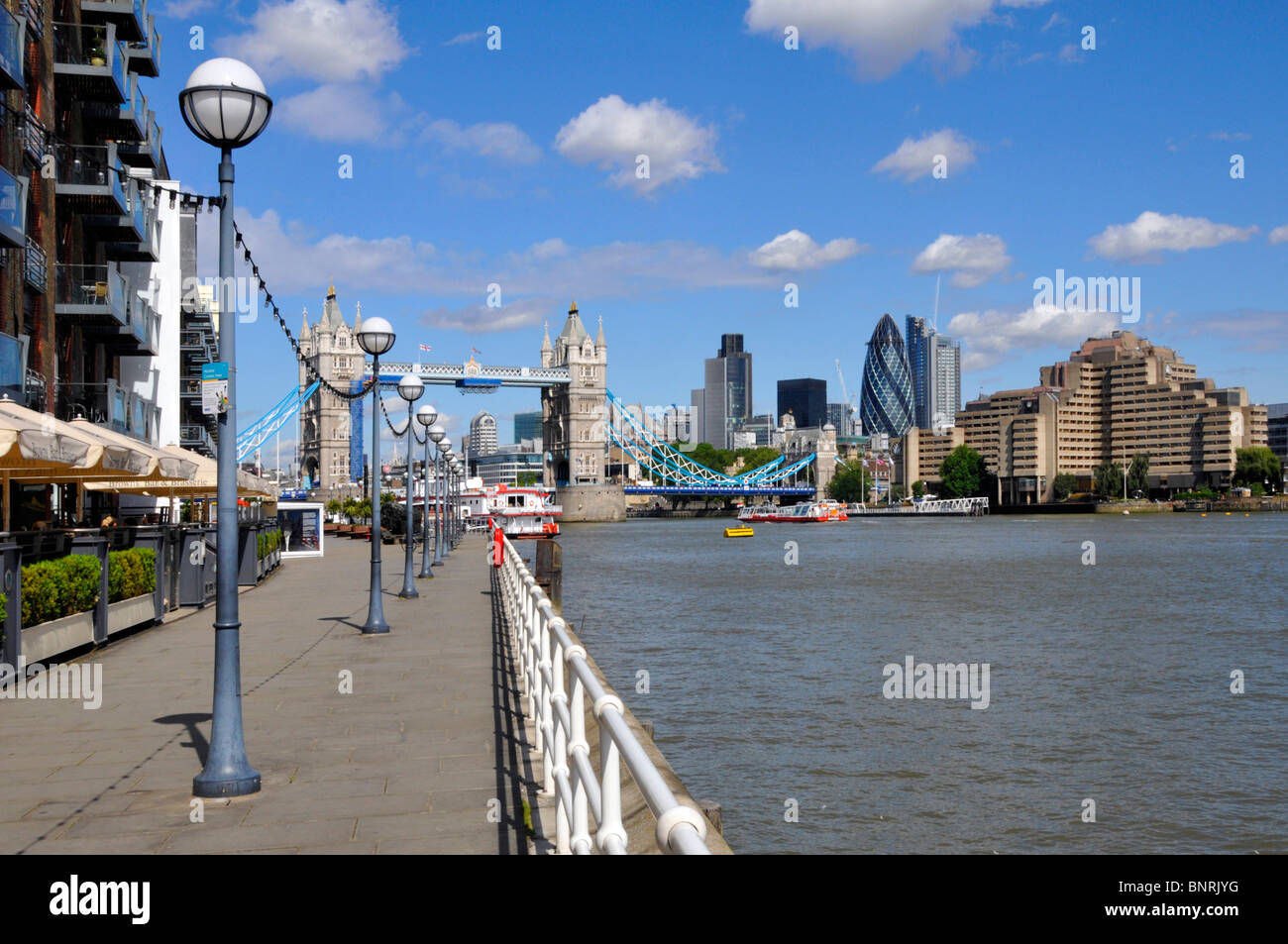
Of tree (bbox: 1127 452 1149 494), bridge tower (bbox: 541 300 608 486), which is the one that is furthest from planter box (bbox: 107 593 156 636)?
tree (bbox: 1127 452 1149 494)

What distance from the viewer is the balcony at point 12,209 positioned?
65.2 feet

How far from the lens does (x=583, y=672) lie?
5.13 m

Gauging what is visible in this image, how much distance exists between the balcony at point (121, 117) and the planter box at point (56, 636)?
18.6 meters

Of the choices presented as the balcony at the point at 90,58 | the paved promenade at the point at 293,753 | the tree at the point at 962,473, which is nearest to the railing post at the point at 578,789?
the paved promenade at the point at 293,753

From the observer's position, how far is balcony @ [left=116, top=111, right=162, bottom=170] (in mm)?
32094

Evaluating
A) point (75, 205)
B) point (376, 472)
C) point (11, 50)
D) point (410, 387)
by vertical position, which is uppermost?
point (11, 50)

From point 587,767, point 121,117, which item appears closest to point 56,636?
point 587,767

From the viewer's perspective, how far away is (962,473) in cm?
18838

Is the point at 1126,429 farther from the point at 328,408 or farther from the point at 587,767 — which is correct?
the point at 587,767

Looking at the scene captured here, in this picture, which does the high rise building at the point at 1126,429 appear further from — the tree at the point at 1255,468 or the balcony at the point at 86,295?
the balcony at the point at 86,295

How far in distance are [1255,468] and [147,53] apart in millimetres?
171080
